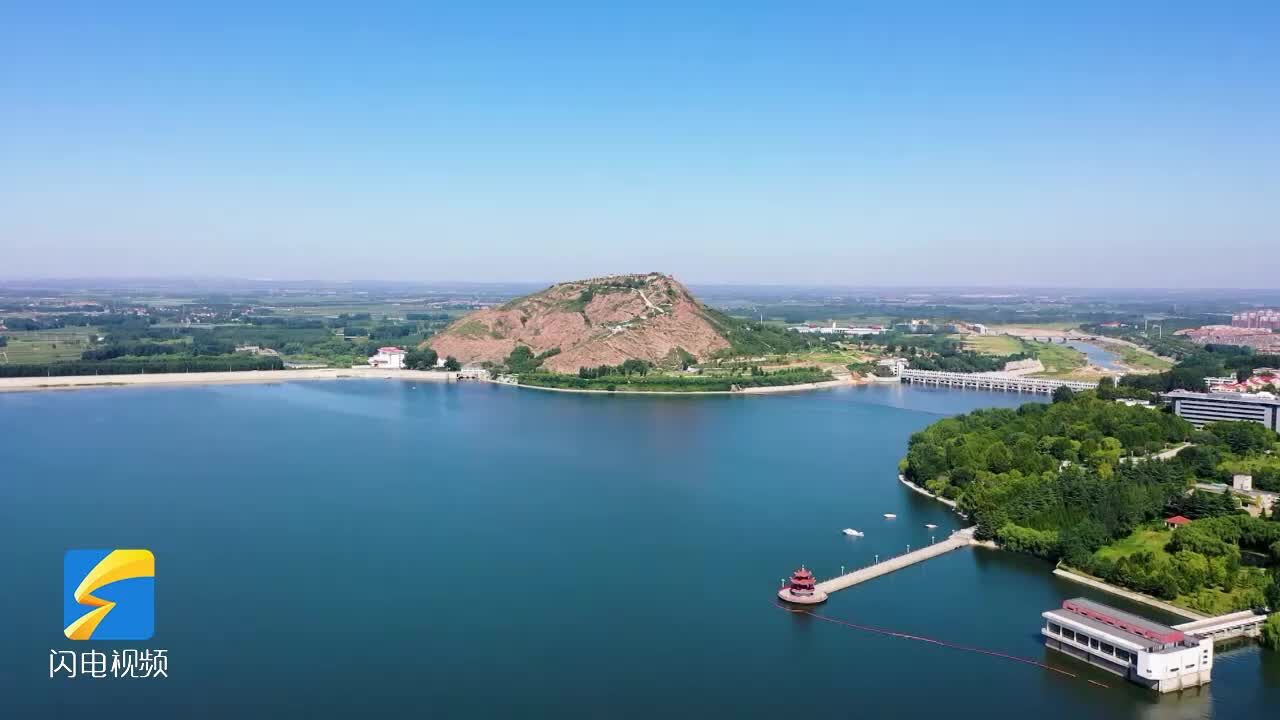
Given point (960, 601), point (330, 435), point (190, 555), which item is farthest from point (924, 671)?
point (330, 435)

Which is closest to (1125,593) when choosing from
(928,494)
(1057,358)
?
(928,494)

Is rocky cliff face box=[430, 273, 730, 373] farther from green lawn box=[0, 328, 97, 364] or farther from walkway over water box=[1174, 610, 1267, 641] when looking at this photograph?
walkway over water box=[1174, 610, 1267, 641]

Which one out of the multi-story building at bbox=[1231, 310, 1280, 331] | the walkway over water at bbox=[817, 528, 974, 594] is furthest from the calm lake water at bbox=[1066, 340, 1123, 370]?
the walkway over water at bbox=[817, 528, 974, 594]

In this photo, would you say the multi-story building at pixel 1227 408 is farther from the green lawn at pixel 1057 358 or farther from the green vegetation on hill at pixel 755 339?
the green vegetation on hill at pixel 755 339

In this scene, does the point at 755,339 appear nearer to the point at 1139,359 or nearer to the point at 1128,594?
the point at 1139,359

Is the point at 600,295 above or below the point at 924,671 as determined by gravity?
above

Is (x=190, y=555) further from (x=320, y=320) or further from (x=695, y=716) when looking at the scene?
(x=320, y=320)
